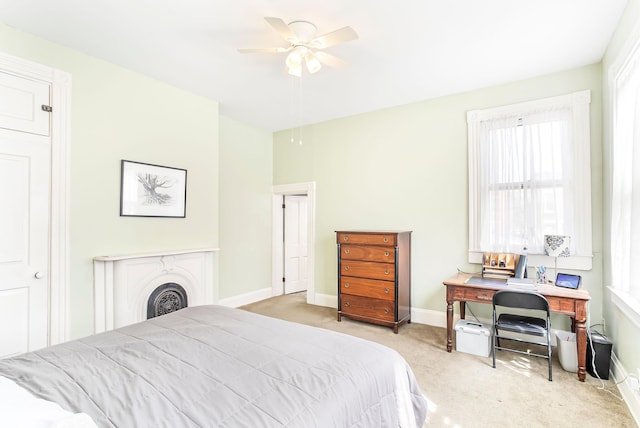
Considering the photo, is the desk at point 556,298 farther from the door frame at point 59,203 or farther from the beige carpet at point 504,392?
the door frame at point 59,203

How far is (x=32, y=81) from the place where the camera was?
2611 millimetres

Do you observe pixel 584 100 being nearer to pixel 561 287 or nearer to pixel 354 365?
pixel 561 287

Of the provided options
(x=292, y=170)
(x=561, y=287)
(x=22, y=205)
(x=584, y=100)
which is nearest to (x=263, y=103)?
(x=292, y=170)

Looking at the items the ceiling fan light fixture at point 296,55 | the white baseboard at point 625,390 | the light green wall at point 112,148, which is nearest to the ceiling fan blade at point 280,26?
the ceiling fan light fixture at point 296,55

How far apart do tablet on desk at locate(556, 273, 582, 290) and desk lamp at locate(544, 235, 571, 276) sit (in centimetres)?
20

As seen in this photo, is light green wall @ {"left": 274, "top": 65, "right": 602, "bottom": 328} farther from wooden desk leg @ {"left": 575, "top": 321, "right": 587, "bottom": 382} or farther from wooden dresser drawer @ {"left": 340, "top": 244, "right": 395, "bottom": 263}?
wooden desk leg @ {"left": 575, "top": 321, "right": 587, "bottom": 382}

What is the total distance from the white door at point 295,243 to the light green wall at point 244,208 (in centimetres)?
37

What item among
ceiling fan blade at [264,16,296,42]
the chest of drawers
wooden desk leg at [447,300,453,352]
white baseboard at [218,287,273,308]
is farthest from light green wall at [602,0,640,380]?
white baseboard at [218,287,273,308]

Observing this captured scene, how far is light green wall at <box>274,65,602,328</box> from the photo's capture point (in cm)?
325

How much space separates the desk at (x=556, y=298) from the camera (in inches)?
101

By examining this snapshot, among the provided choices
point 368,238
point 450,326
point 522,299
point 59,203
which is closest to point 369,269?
point 368,238

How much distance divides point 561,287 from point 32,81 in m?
4.89

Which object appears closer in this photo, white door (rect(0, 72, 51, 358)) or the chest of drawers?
white door (rect(0, 72, 51, 358))

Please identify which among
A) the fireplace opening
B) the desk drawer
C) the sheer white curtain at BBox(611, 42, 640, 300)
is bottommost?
the fireplace opening
